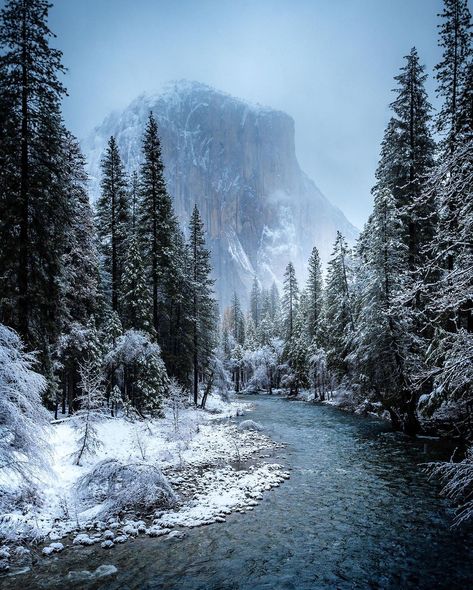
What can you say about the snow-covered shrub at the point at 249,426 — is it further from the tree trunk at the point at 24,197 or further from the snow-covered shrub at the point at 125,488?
the tree trunk at the point at 24,197

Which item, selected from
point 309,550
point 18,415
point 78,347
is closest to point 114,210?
point 78,347

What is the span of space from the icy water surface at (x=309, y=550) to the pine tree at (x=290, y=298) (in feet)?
152

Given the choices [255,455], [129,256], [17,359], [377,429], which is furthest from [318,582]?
[129,256]

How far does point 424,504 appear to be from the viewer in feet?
38.9

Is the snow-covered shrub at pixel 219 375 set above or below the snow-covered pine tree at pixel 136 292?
below

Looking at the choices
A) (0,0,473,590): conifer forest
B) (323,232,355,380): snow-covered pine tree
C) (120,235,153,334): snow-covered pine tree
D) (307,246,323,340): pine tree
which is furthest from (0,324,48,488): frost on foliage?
(307,246,323,340): pine tree

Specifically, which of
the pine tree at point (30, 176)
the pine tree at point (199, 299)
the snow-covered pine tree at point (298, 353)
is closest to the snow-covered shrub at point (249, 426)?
the pine tree at point (199, 299)

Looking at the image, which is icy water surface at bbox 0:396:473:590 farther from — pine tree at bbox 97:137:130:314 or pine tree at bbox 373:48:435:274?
pine tree at bbox 97:137:130:314

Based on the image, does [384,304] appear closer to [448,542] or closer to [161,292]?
[448,542]

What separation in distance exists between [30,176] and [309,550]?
1582cm

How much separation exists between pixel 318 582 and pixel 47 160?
54.4ft

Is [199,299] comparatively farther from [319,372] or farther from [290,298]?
[290,298]

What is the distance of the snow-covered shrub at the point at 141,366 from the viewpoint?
23406 mm

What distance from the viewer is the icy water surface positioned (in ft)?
25.7
